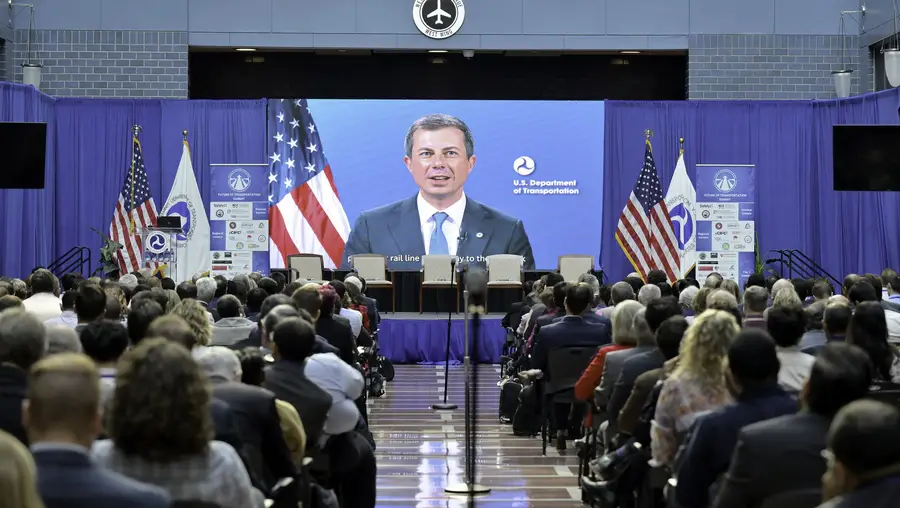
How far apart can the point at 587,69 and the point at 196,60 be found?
652 centimetres

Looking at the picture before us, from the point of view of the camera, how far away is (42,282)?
8.53 m

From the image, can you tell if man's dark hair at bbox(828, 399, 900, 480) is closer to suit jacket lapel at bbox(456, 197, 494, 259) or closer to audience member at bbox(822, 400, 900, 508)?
audience member at bbox(822, 400, 900, 508)

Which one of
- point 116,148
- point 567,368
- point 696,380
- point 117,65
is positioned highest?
point 117,65

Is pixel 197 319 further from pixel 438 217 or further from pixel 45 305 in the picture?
pixel 438 217

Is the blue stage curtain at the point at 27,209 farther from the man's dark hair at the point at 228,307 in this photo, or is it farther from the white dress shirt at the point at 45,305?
the man's dark hair at the point at 228,307

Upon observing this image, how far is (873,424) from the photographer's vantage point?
2.31 m

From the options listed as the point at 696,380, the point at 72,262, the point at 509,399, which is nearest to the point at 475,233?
the point at 72,262

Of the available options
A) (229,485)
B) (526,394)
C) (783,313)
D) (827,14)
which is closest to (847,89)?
(827,14)

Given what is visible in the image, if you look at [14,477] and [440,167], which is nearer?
[14,477]

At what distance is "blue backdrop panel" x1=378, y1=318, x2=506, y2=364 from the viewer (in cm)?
1491

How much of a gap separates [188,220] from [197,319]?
12581mm

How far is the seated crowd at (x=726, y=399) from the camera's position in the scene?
8.02 feet

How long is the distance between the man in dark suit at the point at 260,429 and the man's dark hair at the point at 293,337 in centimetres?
68

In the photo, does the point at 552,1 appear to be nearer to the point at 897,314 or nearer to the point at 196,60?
the point at 196,60
